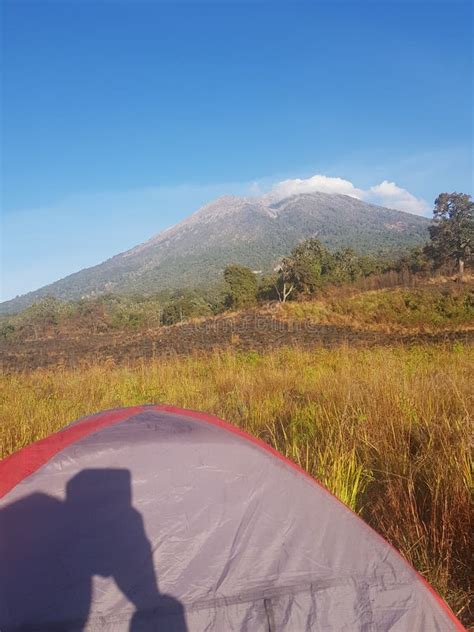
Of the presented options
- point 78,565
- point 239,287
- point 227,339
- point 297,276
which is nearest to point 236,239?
point 239,287

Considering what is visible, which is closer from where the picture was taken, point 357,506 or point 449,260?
point 357,506

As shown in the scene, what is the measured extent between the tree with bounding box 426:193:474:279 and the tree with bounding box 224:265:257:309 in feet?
42.7

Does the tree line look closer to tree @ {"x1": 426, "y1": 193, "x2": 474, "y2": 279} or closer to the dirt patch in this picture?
tree @ {"x1": 426, "y1": 193, "x2": 474, "y2": 279}

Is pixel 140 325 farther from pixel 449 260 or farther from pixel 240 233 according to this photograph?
pixel 240 233

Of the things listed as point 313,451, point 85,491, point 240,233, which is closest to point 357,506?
point 313,451

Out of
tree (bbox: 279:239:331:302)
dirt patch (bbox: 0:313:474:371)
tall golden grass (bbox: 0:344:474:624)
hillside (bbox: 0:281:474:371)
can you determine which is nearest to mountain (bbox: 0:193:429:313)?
tree (bbox: 279:239:331:302)

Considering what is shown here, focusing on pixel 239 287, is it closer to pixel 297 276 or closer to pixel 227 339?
pixel 297 276

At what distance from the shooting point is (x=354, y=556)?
5.03 feet

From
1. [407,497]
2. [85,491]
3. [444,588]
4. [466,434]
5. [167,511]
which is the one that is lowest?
[444,588]

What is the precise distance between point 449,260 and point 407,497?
3223 centimetres

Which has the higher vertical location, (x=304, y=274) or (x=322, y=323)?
(x=304, y=274)

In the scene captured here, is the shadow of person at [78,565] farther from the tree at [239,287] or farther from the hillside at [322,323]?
the tree at [239,287]

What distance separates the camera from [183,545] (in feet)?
4.83

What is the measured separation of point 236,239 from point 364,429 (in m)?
143
